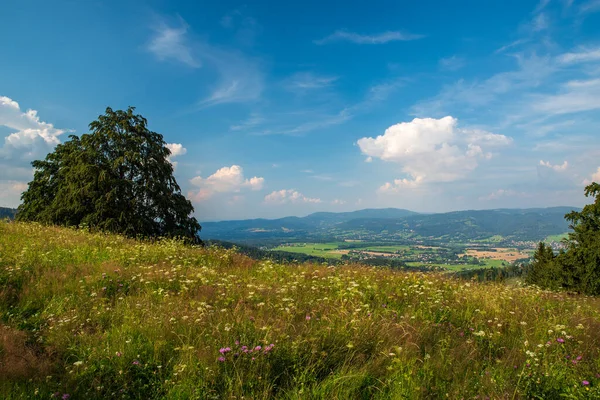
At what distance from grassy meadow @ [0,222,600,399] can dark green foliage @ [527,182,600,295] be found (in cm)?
2715

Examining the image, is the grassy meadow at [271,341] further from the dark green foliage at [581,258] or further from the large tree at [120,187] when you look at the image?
the dark green foliage at [581,258]

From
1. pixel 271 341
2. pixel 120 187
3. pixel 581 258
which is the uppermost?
pixel 120 187

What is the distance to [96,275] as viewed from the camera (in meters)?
7.77

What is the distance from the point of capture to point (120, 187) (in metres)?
27.3

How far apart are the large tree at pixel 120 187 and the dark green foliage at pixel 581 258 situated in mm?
34188

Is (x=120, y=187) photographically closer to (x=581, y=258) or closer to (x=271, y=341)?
(x=271, y=341)

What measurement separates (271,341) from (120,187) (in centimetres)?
2741

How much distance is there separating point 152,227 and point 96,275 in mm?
21665

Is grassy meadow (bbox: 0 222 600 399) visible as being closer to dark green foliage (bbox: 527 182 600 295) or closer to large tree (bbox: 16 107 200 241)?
large tree (bbox: 16 107 200 241)

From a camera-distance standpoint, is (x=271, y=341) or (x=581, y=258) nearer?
(x=271, y=341)

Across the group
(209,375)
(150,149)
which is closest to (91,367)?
(209,375)

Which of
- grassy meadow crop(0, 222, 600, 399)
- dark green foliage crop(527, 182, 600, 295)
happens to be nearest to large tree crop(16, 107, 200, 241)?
grassy meadow crop(0, 222, 600, 399)

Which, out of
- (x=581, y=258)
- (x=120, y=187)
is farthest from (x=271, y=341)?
(x=581, y=258)

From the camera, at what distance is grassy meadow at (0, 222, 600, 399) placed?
3.81 metres
